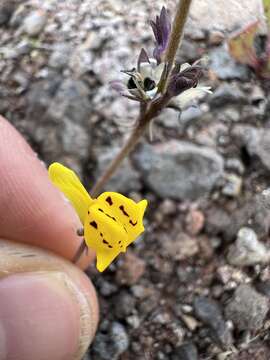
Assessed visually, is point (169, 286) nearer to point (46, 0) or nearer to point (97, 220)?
point (97, 220)

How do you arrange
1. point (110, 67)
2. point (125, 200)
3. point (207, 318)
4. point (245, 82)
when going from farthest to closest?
point (110, 67) < point (245, 82) < point (207, 318) < point (125, 200)

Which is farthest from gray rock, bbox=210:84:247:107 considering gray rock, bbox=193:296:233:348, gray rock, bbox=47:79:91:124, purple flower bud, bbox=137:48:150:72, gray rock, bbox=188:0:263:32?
purple flower bud, bbox=137:48:150:72

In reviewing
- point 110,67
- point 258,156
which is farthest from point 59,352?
point 110,67

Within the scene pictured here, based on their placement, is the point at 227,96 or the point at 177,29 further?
the point at 227,96

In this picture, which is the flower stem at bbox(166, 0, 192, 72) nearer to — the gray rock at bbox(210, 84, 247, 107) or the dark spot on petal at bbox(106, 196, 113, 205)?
the dark spot on petal at bbox(106, 196, 113, 205)

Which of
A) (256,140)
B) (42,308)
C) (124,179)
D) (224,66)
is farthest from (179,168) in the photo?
(42,308)

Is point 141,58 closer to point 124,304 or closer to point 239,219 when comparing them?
point 239,219

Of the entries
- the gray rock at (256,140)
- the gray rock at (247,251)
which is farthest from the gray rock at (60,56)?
the gray rock at (247,251)
